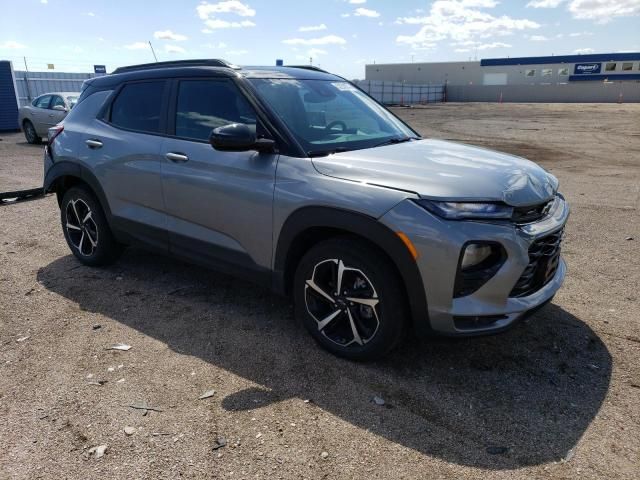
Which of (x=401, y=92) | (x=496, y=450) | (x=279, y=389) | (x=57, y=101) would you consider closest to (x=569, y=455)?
(x=496, y=450)

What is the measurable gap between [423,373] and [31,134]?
55.6 ft

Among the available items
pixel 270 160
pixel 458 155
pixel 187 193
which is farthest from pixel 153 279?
pixel 458 155

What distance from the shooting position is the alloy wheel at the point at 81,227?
16.7ft

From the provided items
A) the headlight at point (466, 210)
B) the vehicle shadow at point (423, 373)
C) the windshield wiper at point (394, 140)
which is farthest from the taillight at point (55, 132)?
the headlight at point (466, 210)

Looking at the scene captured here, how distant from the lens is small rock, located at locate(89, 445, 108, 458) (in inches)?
103

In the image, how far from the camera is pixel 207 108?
396 centimetres

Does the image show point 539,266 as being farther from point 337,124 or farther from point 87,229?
point 87,229

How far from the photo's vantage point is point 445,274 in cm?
284

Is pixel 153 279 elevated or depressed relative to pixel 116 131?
depressed

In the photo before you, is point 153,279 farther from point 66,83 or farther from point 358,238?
point 66,83

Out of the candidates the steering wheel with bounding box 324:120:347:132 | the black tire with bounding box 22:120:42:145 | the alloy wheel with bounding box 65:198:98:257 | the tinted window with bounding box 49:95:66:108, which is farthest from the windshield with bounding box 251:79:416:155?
the black tire with bounding box 22:120:42:145

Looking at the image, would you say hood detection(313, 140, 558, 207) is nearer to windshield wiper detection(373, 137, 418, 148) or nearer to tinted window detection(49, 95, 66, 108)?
windshield wiper detection(373, 137, 418, 148)

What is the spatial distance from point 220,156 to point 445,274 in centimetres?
185

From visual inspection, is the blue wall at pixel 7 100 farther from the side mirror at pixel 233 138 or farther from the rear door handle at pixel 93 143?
the side mirror at pixel 233 138
